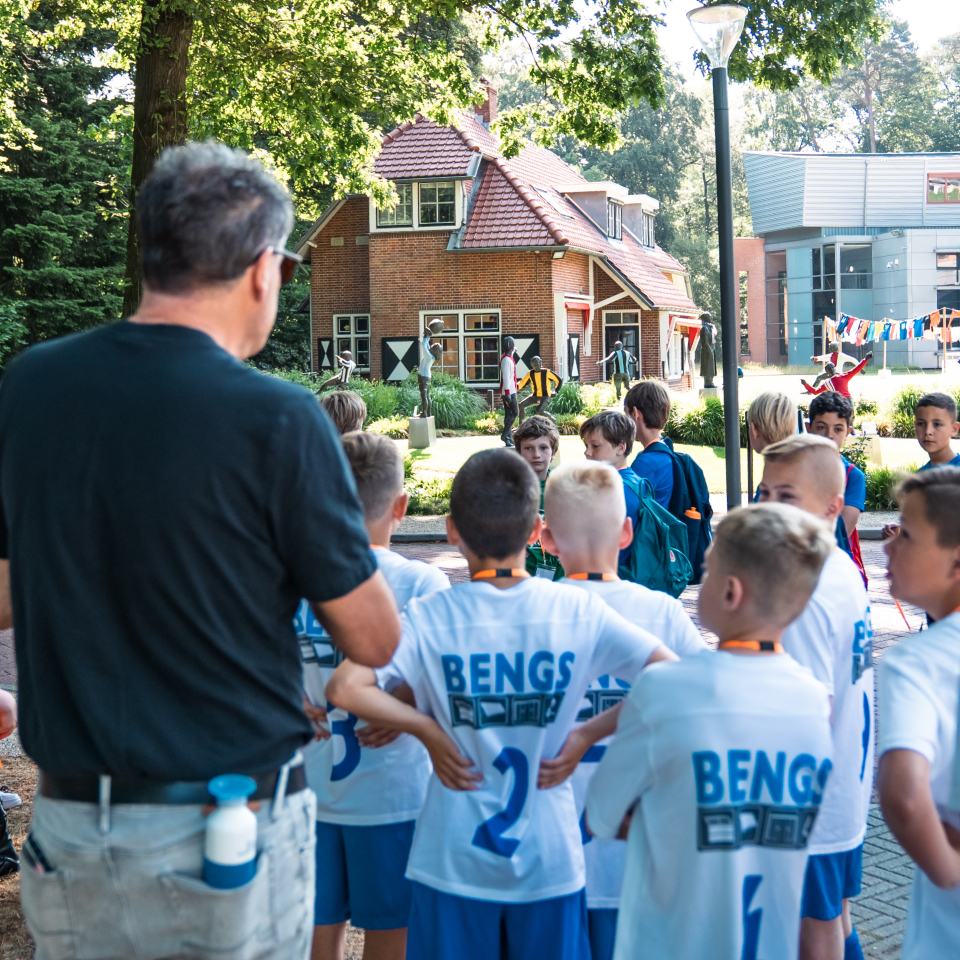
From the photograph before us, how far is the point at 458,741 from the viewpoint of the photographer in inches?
104

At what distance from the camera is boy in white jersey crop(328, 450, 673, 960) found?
103 inches

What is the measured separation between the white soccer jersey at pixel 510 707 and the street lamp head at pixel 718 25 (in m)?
7.14

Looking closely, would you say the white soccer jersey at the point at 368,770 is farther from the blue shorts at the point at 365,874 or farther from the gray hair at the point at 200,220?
the gray hair at the point at 200,220

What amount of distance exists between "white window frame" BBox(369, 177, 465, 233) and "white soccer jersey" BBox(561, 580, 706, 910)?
31080 millimetres

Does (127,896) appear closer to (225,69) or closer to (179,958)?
(179,958)

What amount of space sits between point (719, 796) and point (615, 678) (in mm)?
712

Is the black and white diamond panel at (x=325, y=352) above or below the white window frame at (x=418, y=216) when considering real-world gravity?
below

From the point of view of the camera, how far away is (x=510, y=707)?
103 inches

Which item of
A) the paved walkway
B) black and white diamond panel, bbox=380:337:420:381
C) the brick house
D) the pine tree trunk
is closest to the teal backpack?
the paved walkway

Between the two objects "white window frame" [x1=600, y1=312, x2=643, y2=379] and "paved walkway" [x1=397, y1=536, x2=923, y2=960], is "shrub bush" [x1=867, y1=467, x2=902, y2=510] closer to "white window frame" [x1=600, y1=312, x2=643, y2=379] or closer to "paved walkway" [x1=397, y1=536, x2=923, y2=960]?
"paved walkway" [x1=397, y1=536, x2=923, y2=960]

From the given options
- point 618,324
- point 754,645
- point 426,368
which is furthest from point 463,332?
point 754,645

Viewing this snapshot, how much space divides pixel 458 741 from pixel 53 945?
0.96 meters

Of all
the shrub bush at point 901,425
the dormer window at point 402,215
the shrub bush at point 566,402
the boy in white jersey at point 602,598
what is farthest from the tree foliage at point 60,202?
the boy in white jersey at point 602,598

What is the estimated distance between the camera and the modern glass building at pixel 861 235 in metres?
49.3
